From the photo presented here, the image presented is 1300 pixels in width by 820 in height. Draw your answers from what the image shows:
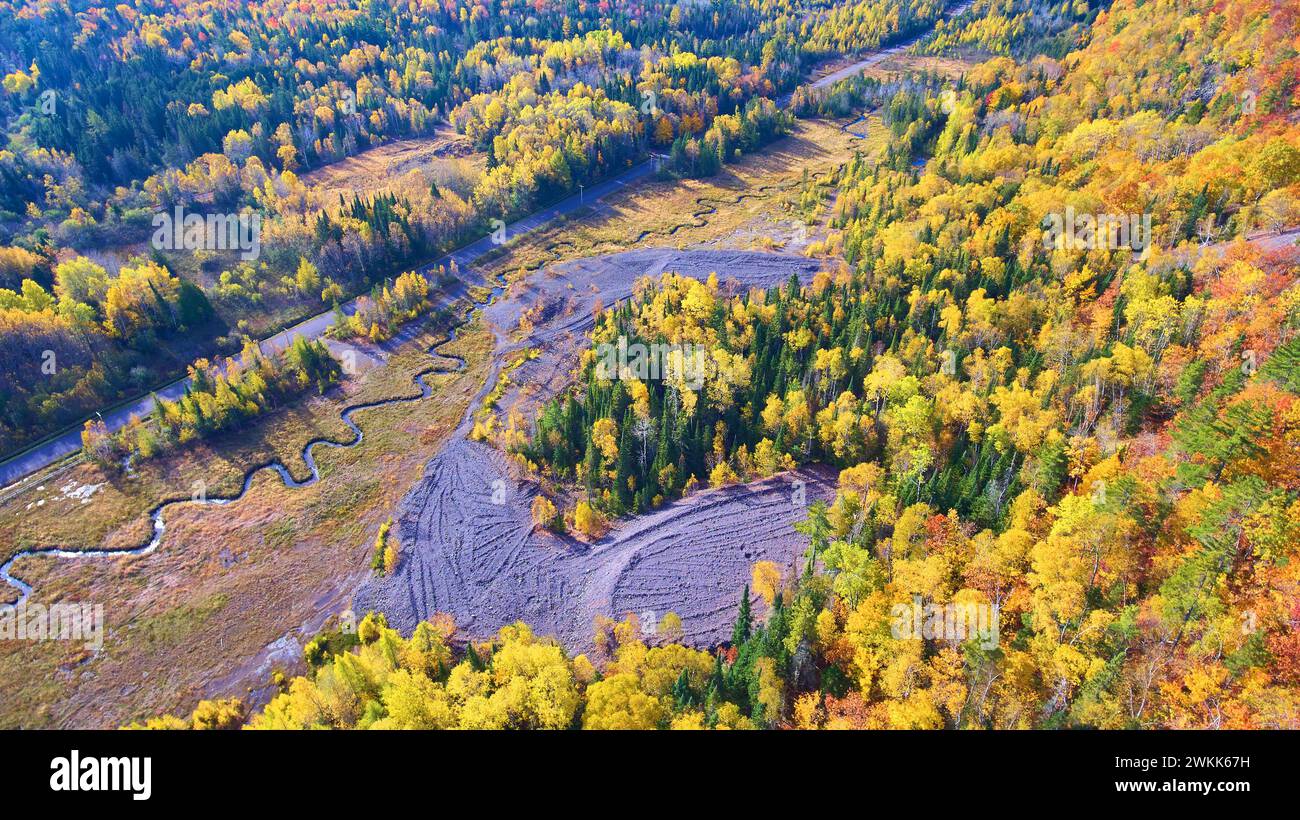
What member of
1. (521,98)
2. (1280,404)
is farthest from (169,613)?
(521,98)

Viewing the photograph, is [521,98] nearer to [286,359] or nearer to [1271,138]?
[286,359]

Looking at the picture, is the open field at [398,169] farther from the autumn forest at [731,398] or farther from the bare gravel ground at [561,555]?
the bare gravel ground at [561,555]

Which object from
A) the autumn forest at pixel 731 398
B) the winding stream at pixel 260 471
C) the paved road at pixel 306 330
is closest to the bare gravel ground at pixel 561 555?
the autumn forest at pixel 731 398

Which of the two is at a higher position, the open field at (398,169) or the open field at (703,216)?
the open field at (398,169)

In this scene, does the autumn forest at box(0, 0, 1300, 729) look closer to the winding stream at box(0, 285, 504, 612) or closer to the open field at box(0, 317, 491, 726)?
the winding stream at box(0, 285, 504, 612)

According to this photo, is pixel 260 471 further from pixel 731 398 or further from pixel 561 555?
pixel 731 398

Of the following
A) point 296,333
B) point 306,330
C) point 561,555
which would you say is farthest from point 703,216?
point 561,555
